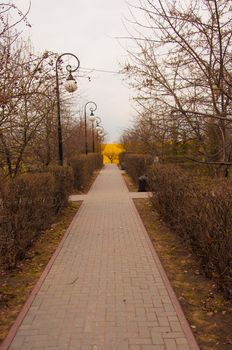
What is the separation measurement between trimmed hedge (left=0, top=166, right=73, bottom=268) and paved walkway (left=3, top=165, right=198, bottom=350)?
2.14ft

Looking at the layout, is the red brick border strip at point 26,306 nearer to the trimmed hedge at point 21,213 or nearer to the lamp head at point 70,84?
the trimmed hedge at point 21,213

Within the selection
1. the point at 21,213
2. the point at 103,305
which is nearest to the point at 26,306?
the point at 103,305

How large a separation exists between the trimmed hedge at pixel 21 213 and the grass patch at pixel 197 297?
2.45m

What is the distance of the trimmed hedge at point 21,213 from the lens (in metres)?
5.97

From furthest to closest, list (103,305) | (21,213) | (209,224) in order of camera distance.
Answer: (21,213) < (209,224) < (103,305)

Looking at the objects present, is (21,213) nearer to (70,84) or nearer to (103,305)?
(103,305)

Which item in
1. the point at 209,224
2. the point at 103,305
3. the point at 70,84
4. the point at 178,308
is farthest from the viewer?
the point at 70,84

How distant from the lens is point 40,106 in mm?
10297

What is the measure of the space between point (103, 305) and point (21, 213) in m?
2.54

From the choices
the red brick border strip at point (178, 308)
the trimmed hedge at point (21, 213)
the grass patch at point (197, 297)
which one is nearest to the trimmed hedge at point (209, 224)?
the grass patch at point (197, 297)

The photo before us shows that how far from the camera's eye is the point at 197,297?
16.6ft

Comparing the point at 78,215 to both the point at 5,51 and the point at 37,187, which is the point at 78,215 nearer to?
the point at 37,187

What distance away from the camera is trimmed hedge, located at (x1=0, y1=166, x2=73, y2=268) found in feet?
19.6

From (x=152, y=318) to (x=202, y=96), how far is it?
401 cm
